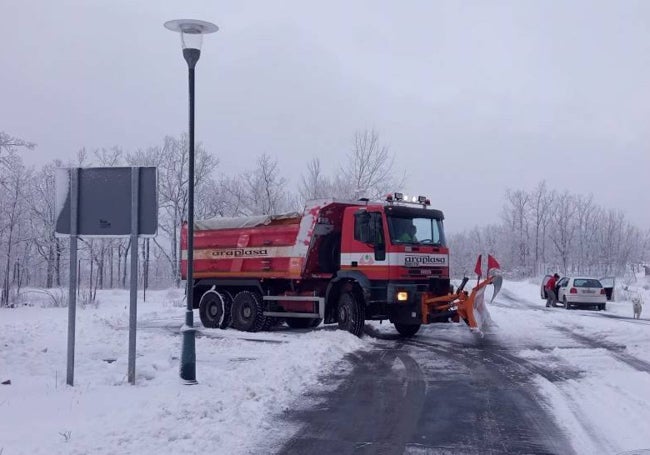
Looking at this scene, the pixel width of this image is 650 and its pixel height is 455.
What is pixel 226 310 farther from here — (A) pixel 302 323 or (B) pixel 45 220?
(B) pixel 45 220

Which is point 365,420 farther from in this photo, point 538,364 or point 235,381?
point 538,364

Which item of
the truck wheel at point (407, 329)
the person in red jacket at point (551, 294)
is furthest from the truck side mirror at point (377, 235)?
the person in red jacket at point (551, 294)

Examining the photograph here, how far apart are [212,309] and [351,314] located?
5490 millimetres

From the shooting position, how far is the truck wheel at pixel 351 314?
16828 mm

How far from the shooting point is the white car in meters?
33.0

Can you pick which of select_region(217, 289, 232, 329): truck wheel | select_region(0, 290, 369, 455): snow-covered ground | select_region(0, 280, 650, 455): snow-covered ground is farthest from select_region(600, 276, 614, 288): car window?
select_region(0, 290, 369, 455): snow-covered ground

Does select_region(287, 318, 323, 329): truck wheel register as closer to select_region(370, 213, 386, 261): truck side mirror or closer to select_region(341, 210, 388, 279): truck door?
select_region(341, 210, 388, 279): truck door

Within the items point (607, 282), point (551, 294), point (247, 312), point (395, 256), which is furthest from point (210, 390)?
point (607, 282)

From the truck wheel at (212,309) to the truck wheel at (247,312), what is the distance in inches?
19.6

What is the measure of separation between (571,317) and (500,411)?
1591 cm

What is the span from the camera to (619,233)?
336 ft

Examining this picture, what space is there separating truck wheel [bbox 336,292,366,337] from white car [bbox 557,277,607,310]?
1990cm

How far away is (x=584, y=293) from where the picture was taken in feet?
109

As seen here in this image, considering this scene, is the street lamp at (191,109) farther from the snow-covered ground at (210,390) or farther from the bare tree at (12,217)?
the bare tree at (12,217)
